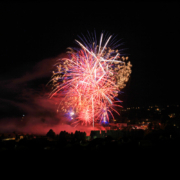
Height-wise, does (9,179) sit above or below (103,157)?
below

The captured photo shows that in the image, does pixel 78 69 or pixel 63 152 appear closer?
pixel 63 152

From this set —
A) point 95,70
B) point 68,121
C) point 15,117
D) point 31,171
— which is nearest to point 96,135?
point 95,70

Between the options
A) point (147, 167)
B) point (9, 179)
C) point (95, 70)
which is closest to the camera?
point (9, 179)

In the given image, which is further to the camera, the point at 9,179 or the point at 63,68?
the point at 63,68

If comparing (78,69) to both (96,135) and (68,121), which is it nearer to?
(96,135)

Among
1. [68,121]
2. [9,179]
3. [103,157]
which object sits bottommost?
[9,179]

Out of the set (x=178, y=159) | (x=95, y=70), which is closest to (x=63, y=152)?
(x=178, y=159)

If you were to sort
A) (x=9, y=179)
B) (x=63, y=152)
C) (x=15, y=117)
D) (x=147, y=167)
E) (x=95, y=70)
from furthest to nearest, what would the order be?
1. (x=15, y=117)
2. (x=95, y=70)
3. (x=63, y=152)
4. (x=147, y=167)
5. (x=9, y=179)

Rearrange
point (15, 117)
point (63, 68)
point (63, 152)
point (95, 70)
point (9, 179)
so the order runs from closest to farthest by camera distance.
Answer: point (9, 179) < point (63, 152) < point (95, 70) < point (63, 68) < point (15, 117)

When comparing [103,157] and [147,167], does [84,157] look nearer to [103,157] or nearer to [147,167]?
[103,157]
